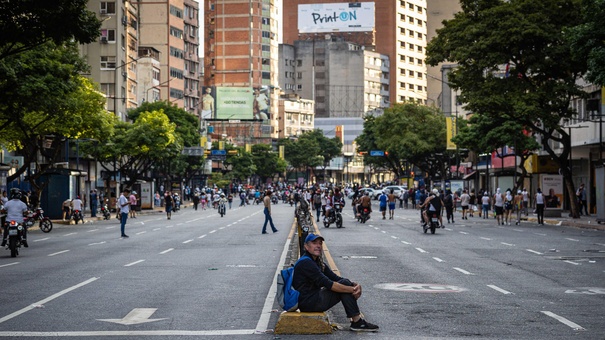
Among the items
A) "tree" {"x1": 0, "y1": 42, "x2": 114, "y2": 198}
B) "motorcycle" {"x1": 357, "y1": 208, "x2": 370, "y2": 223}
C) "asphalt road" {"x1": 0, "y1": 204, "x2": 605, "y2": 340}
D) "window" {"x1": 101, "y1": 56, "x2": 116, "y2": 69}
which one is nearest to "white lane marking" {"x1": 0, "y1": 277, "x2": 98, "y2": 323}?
"asphalt road" {"x1": 0, "y1": 204, "x2": 605, "y2": 340}

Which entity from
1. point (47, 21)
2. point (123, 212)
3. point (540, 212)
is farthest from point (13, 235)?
point (540, 212)

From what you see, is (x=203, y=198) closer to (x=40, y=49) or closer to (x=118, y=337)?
(x=40, y=49)

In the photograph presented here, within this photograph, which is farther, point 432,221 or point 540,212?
point 540,212

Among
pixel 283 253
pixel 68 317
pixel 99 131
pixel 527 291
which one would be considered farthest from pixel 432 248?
pixel 99 131

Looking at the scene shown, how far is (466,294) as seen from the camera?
723 inches

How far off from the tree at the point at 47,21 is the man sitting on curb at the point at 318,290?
15.3 meters

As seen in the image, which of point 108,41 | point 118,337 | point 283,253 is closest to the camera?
point 118,337

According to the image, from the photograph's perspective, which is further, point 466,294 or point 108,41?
point 108,41

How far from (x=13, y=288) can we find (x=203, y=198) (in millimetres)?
81578

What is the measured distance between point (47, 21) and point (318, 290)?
16.1m

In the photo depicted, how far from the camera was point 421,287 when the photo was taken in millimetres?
19688

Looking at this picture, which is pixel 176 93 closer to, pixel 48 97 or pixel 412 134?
pixel 412 134

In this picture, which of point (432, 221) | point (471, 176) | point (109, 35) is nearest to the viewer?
point (432, 221)

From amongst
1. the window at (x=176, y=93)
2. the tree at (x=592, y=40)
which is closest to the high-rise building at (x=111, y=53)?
the window at (x=176, y=93)
